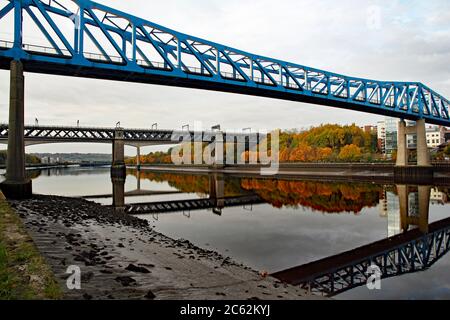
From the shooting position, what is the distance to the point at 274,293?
26.0 ft

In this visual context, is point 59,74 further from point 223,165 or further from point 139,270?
point 223,165

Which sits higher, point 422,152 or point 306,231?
point 422,152

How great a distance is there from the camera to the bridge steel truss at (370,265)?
35.0 ft

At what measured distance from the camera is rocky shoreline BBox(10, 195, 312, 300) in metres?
7.19

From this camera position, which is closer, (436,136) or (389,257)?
(389,257)

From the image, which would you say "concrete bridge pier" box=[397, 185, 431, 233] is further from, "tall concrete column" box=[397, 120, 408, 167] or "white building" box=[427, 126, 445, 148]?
"white building" box=[427, 126, 445, 148]

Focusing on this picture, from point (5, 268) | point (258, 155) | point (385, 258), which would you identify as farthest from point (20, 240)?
point (258, 155)

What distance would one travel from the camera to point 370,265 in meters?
13.0

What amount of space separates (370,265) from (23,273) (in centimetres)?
1209

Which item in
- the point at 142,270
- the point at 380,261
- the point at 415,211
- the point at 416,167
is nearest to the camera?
the point at 142,270

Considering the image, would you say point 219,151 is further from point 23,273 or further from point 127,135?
point 23,273

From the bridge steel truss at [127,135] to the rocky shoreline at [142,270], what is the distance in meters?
72.6

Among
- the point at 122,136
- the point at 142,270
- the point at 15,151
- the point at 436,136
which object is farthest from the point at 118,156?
the point at 436,136

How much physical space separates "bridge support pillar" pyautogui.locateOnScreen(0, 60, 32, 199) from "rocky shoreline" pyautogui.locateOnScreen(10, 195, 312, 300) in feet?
33.8
